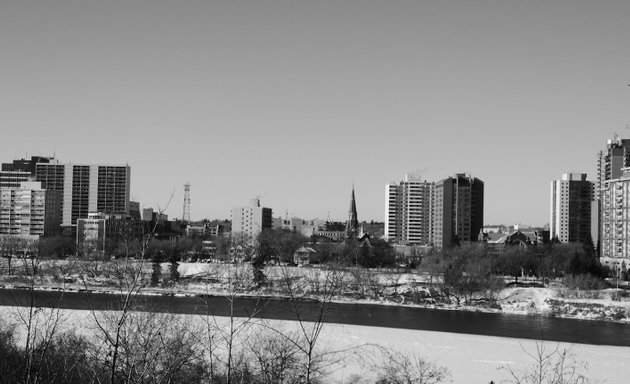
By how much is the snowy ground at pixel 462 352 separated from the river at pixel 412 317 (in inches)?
227

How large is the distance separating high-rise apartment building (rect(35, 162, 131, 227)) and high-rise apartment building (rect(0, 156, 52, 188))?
4202mm

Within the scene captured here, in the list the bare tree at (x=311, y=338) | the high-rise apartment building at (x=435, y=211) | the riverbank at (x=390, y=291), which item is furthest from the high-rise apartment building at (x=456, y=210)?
the bare tree at (x=311, y=338)

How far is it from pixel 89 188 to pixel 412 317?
9440cm

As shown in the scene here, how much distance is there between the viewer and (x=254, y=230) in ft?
389

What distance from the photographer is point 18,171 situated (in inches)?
4739

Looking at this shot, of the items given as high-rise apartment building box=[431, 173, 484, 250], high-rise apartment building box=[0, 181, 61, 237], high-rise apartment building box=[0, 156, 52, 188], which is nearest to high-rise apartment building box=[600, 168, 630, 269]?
high-rise apartment building box=[431, 173, 484, 250]

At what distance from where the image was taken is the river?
1309 inches

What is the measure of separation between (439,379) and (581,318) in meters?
27.4

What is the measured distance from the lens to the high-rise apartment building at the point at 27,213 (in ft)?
337

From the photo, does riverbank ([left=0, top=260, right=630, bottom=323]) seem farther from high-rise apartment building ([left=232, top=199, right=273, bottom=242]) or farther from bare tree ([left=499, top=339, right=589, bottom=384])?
high-rise apartment building ([left=232, top=199, right=273, bottom=242])

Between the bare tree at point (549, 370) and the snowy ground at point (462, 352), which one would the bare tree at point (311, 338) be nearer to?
the snowy ground at point (462, 352)

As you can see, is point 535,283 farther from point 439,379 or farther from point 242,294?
point 439,379

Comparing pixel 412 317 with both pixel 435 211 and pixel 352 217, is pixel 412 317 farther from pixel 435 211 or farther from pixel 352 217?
pixel 352 217

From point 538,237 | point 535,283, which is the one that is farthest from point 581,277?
point 538,237
